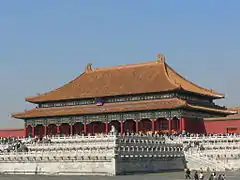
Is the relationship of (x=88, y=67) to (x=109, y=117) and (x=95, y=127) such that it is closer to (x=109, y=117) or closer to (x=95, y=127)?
(x=95, y=127)

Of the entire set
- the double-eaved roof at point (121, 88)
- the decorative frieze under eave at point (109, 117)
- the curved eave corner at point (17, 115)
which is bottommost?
the decorative frieze under eave at point (109, 117)

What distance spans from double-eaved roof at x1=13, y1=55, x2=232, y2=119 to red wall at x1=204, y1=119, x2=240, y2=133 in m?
2.95

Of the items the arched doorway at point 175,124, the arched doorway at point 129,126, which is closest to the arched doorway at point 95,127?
the arched doorway at point 129,126

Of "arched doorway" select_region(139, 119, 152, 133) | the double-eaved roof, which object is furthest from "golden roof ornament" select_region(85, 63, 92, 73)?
"arched doorway" select_region(139, 119, 152, 133)

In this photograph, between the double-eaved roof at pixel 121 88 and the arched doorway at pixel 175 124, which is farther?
the double-eaved roof at pixel 121 88

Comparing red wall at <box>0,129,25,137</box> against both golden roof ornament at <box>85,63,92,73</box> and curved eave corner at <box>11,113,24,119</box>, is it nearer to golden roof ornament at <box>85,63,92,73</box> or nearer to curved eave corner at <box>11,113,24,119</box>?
curved eave corner at <box>11,113,24,119</box>

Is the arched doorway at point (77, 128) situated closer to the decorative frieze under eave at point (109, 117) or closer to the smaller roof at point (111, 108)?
the decorative frieze under eave at point (109, 117)

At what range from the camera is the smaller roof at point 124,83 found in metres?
67.3

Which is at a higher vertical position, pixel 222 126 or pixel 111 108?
pixel 111 108

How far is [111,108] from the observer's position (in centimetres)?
6706

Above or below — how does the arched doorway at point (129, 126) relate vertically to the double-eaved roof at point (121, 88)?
below

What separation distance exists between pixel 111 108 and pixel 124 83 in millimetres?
4897

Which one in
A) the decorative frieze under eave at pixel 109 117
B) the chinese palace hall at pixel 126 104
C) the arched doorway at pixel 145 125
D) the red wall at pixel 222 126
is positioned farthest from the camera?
the arched doorway at pixel 145 125

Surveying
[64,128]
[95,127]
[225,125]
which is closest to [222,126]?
[225,125]
